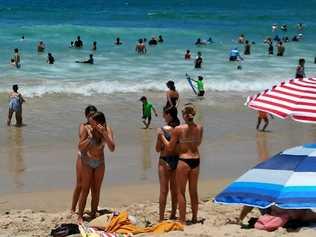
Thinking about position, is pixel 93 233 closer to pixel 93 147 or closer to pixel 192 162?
pixel 93 147

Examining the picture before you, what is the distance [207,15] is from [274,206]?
5585 cm

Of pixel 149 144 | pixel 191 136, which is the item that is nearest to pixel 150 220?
pixel 191 136

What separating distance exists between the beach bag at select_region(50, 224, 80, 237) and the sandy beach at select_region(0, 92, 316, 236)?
440 millimetres

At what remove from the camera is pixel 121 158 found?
13125 millimetres

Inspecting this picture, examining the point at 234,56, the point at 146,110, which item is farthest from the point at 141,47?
the point at 146,110

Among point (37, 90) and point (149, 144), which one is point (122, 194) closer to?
point (149, 144)

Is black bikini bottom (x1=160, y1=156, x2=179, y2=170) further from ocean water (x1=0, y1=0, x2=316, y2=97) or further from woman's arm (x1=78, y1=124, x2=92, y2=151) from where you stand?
ocean water (x1=0, y1=0, x2=316, y2=97)

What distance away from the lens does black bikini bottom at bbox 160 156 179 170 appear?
26.3ft

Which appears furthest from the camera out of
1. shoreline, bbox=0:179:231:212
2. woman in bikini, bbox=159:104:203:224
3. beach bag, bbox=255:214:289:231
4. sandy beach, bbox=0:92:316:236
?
shoreline, bbox=0:179:231:212

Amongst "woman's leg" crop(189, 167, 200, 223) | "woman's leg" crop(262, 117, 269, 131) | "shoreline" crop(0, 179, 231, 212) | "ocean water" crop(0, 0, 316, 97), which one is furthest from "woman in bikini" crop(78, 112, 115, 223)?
"ocean water" crop(0, 0, 316, 97)

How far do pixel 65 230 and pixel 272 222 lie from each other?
2.27m

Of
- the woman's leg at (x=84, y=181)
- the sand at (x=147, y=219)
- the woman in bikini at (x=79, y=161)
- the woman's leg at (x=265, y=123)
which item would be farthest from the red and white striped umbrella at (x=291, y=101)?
the woman's leg at (x=265, y=123)

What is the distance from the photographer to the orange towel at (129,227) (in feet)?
25.2

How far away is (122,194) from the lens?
34.7 feet
